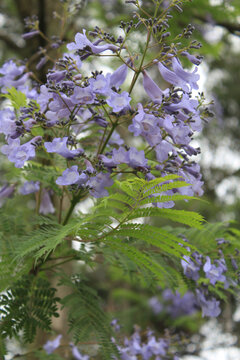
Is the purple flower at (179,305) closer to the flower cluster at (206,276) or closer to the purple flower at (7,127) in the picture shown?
the flower cluster at (206,276)

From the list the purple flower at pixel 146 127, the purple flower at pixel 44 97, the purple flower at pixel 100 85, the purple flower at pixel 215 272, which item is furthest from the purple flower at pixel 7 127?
the purple flower at pixel 215 272

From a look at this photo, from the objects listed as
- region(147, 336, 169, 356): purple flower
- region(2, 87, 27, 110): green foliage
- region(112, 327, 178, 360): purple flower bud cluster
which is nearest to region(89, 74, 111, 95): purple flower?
region(2, 87, 27, 110): green foliage

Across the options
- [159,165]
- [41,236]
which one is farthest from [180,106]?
[41,236]

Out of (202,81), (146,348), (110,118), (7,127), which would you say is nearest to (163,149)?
(110,118)

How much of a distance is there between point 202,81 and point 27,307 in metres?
2.50

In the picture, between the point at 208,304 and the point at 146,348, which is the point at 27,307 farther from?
the point at 146,348

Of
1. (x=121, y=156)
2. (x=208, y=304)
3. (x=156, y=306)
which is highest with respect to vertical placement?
(x=156, y=306)

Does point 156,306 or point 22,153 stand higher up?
point 156,306

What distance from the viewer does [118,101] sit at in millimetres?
1356

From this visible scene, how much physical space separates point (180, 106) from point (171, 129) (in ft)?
0.30

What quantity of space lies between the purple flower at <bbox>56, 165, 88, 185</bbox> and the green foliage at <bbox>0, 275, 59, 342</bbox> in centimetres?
57

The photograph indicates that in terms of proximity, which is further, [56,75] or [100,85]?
[56,75]

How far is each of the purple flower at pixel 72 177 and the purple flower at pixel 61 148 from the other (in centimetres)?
6

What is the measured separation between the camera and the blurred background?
2.78m
